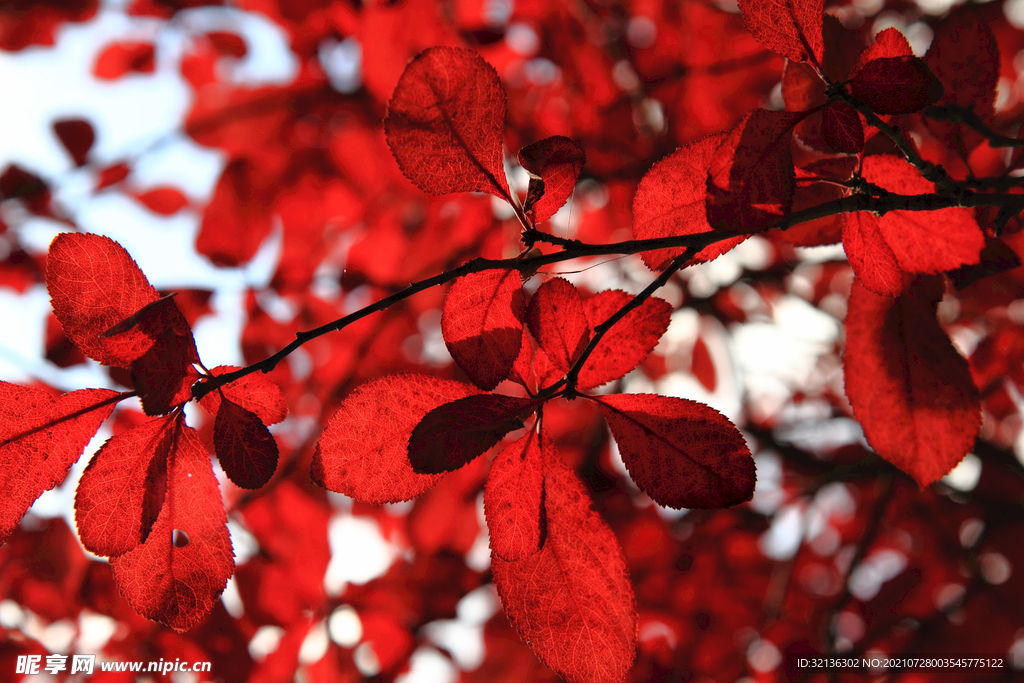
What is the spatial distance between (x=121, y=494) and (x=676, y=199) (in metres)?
0.51

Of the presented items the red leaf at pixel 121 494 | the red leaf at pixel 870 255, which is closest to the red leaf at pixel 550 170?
the red leaf at pixel 870 255

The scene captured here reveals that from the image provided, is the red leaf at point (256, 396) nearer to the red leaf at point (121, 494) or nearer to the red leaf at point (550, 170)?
the red leaf at point (121, 494)

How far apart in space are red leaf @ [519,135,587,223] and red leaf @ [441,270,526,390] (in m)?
0.06

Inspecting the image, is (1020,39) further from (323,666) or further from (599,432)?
(323,666)

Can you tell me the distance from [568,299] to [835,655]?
1.85 m

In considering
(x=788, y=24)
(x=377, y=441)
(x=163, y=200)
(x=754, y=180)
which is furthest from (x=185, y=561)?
(x=163, y=200)

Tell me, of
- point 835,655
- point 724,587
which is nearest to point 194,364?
point 835,655

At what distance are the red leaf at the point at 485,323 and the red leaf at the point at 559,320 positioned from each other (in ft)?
0.11

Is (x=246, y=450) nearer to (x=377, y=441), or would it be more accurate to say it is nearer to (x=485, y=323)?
(x=377, y=441)

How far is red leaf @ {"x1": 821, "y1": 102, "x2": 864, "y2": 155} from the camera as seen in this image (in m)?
0.42

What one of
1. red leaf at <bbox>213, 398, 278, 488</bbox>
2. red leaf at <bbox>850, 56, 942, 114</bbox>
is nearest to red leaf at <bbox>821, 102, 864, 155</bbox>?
red leaf at <bbox>850, 56, 942, 114</bbox>

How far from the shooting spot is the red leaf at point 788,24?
0.38 m

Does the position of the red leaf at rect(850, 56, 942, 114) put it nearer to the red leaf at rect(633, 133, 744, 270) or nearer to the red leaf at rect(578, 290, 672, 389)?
the red leaf at rect(633, 133, 744, 270)

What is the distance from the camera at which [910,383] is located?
21.4 inches
